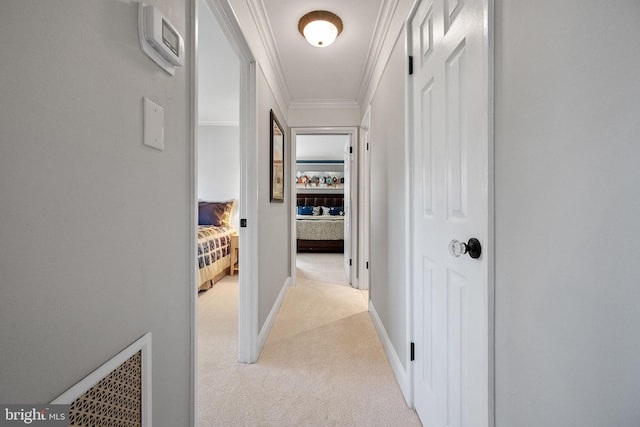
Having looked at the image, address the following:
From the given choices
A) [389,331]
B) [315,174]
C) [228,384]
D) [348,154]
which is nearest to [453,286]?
[389,331]

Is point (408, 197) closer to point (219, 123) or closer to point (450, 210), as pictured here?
point (450, 210)

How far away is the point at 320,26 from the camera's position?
6.36 feet

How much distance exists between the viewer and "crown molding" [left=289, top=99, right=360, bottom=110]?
344 cm

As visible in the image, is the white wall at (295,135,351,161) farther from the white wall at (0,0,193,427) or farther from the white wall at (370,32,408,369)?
the white wall at (0,0,193,427)

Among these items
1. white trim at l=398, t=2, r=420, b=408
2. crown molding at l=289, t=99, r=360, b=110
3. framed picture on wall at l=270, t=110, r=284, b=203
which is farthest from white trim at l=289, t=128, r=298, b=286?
white trim at l=398, t=2, r=420, b=408

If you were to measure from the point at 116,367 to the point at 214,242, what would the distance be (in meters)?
3.16

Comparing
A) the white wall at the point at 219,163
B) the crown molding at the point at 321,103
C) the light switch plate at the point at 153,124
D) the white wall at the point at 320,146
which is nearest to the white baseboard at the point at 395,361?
the light switch plate at the point at 153,124

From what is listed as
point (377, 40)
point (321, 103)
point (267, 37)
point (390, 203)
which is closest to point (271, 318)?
point (390, 203)

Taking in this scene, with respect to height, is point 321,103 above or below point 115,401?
above

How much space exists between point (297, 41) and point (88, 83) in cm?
205

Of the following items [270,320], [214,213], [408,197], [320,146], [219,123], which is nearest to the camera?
[408,197]

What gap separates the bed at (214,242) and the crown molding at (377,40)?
8.48 feet

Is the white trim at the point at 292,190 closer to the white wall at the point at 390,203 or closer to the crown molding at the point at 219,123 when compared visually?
the white wall at the point at 390,203

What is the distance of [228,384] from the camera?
65.2 inches
